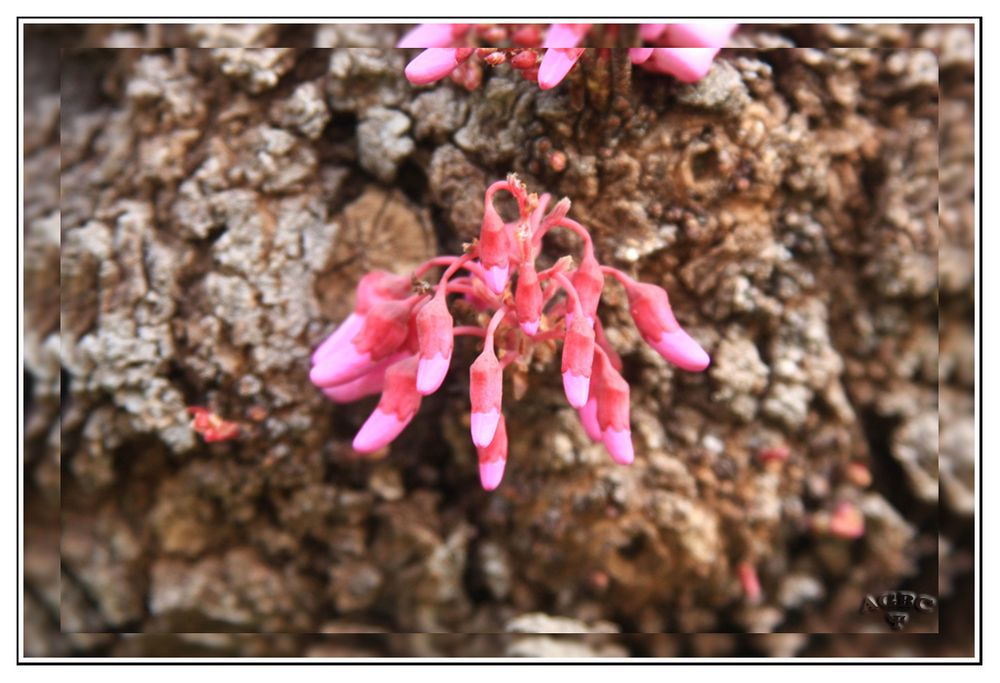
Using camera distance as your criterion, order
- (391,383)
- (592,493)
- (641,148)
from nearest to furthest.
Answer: (391,383)
(641,148)
(592,493)

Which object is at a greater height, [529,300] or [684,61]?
[684,61]

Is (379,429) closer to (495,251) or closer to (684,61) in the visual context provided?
(495,251)

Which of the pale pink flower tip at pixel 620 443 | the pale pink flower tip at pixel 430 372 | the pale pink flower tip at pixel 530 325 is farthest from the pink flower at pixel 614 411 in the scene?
the pale pink flower tip at pixel 430 372

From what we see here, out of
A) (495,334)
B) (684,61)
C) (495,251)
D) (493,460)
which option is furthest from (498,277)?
(684,61)

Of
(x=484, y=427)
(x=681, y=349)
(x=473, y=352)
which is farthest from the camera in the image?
(x=473, y=352)

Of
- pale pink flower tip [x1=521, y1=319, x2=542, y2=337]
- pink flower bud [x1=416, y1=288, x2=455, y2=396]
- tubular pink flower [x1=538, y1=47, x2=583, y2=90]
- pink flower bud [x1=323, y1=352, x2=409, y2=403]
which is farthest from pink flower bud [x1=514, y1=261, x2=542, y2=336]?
tubular pink flower [x1=538, y1=47, x2=583, y2=90]
